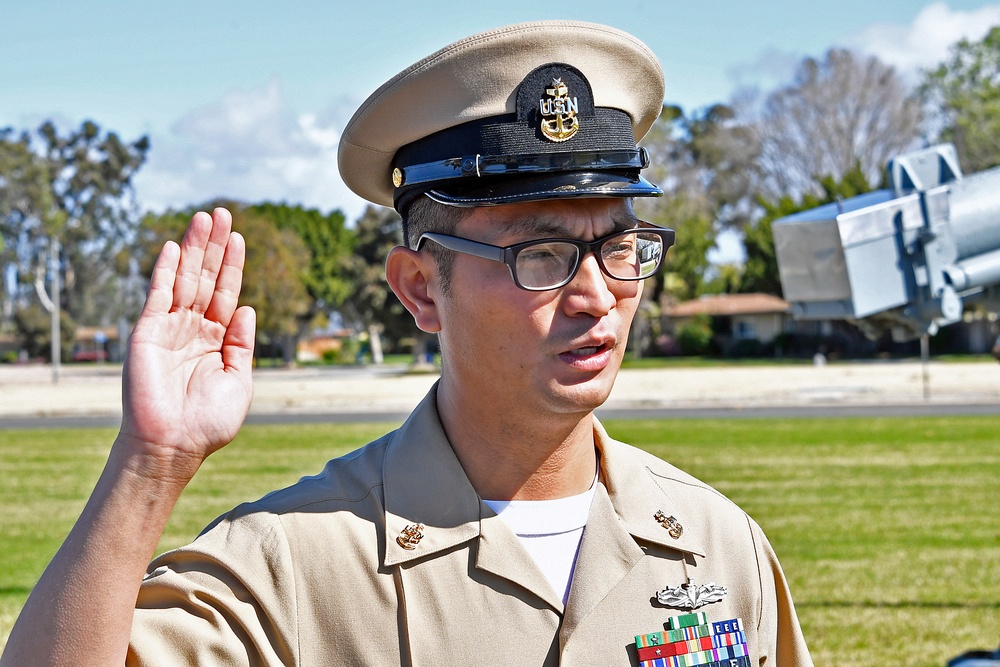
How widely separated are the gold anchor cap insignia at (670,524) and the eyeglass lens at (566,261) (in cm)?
48

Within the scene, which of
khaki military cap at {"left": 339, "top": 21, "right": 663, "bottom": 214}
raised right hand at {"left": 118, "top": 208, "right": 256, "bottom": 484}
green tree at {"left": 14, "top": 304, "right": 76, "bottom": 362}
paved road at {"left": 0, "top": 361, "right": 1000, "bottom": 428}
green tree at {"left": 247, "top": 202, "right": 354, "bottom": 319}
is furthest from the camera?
green tree at {"left": 14, "top": 304, "right": 76, "bottom": 362}

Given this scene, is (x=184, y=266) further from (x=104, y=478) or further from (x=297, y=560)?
(x=297, y=560)

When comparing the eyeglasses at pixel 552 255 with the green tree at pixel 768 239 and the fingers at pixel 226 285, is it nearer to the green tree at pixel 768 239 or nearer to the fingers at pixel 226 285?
the fingers at pixel 226 285

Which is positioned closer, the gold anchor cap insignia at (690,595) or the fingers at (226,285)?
the fingers at (226,285)

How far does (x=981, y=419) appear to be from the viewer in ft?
66.4

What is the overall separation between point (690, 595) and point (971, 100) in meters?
58.3

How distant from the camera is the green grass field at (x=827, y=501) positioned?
7445mm

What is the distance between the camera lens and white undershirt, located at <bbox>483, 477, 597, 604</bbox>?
211cm

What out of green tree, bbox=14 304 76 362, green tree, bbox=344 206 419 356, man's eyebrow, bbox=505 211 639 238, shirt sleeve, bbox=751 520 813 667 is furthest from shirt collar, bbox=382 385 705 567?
green tree, bbox=14 304 76 362

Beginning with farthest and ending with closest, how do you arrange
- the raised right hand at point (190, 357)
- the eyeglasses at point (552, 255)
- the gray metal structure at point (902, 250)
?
the gray metal structure at point (902, 250), the eyeglasses at point (552, 255), the raised right hand at point (190, 357)

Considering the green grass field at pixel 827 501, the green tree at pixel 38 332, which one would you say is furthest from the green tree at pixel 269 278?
the green grass field at pixel 827 501

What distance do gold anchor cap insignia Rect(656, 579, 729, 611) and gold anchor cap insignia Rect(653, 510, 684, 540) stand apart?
0.10m

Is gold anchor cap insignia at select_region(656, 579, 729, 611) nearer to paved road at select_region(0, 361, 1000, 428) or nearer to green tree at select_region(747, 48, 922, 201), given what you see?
paved road at select_region(0, 361, 1000, 428)

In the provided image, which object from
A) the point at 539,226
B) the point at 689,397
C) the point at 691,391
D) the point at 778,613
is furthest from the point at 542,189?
the point at 691,391
